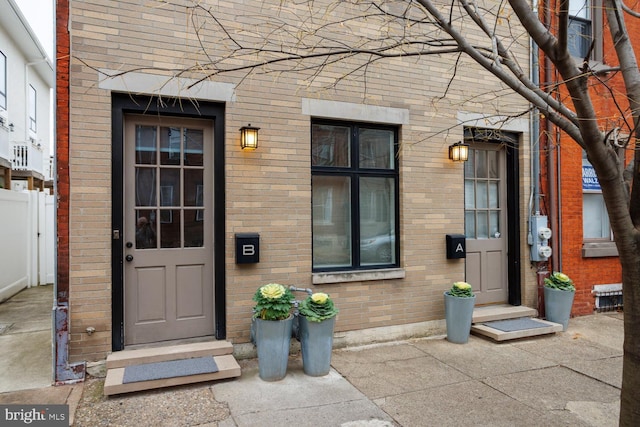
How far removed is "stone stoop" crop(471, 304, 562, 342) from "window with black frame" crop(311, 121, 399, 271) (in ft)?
4.92

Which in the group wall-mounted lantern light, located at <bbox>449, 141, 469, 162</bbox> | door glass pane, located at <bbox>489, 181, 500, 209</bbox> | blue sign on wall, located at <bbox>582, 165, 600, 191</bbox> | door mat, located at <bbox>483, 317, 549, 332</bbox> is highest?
wall-mounted lantern light, located at <bbox>449, 141, 469, 162</bbox>

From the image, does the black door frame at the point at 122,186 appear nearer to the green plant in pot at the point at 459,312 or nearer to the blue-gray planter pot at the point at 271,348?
the blue-gray planter pot at the point at 271,348

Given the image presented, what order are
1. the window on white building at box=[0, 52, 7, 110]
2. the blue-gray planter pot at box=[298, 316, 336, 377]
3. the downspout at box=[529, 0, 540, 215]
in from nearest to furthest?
the blue-gray planter pot at box=[298, 316, 336, 377]
the downspout at box=[529, 0, 540, 215]
the window on white building at box=[0, 52, 7, 110]

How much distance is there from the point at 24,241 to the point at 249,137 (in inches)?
291

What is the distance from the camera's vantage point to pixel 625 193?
269 centimetres

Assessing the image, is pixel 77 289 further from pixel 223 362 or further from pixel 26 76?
pixel 26 76

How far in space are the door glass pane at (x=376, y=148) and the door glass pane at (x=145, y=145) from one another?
2623 mm

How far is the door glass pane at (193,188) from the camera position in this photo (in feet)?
16.1


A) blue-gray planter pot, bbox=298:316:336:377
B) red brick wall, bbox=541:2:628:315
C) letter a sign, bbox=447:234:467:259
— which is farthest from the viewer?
red brick wall, bbox=541:2:628:315

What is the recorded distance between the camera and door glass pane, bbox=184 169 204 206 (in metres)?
4.90

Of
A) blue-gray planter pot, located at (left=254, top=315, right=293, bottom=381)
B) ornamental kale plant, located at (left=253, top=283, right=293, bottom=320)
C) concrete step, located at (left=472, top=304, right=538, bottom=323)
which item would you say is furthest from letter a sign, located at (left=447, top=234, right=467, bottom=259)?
blue-gray planter pot, located at (left=254, top=315, right=293, bottom=381)

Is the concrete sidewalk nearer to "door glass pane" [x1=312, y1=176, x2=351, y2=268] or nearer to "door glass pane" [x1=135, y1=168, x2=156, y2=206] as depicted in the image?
"door glass pane" [x1=312, y1=176, x2=351, y2=268]

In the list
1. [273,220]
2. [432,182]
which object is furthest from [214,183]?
[432,182]

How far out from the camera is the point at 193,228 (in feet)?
16.1
